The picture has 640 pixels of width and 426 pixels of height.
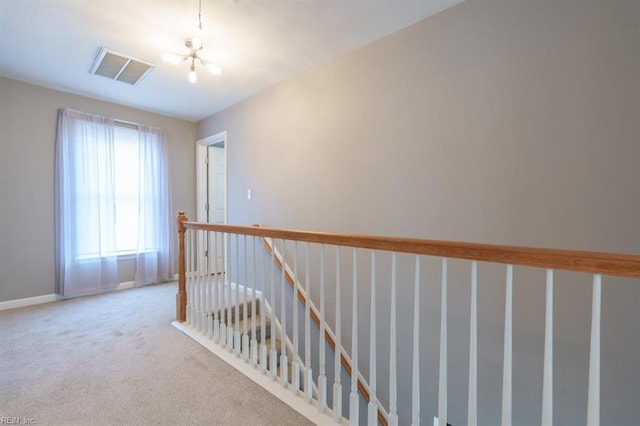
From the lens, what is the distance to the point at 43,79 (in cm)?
300

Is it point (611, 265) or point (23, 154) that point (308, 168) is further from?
point (23, 154)

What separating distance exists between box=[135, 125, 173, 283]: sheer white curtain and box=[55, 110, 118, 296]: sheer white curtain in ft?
1.04

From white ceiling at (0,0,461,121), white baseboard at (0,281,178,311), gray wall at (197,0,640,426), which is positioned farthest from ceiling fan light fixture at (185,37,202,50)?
white baseboard at (0,281,178,311)

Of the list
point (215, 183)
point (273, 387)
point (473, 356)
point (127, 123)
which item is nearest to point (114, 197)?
point (127, 123)

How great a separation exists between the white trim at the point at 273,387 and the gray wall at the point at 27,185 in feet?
7.54

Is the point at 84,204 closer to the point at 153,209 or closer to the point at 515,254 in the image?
the point at 153,209

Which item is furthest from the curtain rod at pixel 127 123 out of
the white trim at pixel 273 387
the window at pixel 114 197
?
Answer: the white trim at pixel 273 387

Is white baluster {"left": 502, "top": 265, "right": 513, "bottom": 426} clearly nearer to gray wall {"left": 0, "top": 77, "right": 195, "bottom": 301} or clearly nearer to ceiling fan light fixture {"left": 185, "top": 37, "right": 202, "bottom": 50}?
ceiling fan light fixture {"left": 185, "top": 37, "right": 202, "bottom": 50}

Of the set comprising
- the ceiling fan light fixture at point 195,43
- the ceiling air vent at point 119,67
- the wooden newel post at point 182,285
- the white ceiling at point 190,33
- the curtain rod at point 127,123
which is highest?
the white ceiling at point 190,33

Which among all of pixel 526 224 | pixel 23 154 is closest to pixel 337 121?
pixel 526 224

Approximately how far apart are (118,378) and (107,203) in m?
2.55

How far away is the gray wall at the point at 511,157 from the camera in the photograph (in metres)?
1.41

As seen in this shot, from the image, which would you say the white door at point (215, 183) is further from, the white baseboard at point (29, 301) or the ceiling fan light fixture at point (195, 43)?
the ceiling fan light fixture at point (195, 43)

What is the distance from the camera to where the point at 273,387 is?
170 cm
